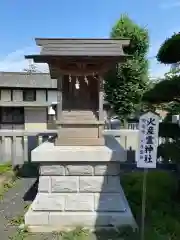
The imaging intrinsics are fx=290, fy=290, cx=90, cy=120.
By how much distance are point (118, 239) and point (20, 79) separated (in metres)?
19.9

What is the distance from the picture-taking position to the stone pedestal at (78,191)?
166 inches

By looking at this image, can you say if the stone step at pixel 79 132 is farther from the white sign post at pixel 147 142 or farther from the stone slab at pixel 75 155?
the white sign post at pixel 147 142

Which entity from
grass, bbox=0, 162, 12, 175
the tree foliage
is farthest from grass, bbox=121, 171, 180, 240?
grass, bbox=0, 162, 12, 175

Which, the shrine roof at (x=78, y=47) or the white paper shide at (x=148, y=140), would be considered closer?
the white paper shide at (x=148, y=140)

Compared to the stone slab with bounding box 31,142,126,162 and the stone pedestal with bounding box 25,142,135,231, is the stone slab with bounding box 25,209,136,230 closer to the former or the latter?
the stone pedestal with bounding box 25,142,135,231

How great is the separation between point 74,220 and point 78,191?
0.42 metres

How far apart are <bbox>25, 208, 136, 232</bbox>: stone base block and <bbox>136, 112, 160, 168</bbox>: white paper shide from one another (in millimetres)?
1131

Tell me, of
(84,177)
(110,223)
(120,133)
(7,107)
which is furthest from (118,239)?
(7,107)

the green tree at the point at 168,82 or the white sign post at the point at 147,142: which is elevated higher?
the green tree at the point at 168,82

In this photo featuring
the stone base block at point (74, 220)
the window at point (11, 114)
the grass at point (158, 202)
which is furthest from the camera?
the window at point (11, 114)

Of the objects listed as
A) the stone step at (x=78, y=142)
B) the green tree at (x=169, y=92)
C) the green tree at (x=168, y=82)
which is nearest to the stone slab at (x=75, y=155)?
the stone step at (x=78, y=142)

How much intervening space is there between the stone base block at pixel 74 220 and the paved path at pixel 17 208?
213mm

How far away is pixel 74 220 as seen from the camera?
4.23 metres

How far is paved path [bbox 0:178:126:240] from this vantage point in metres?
3.90
